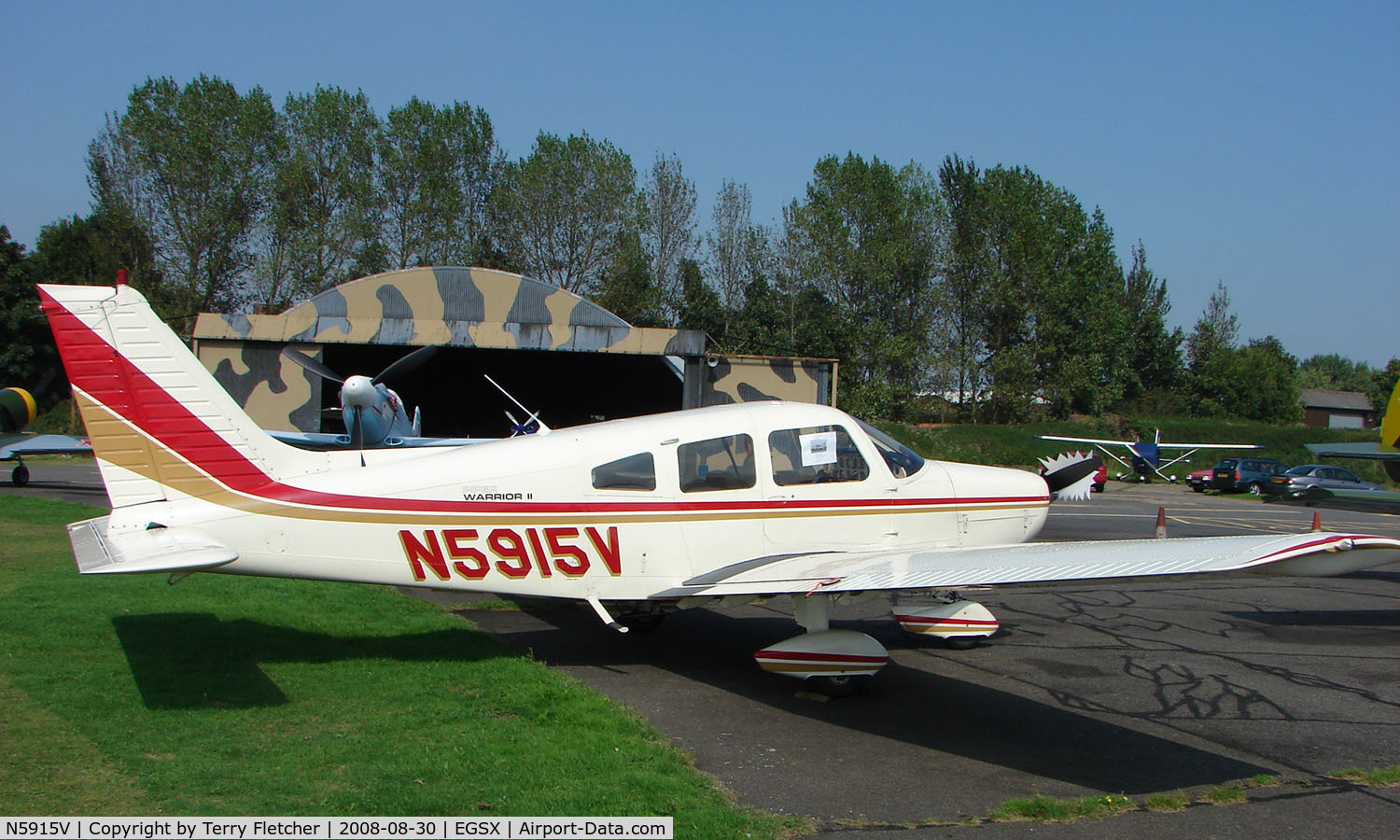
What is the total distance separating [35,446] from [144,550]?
20.3 m

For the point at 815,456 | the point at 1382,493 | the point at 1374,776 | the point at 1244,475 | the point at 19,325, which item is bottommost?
the point at 1374,776

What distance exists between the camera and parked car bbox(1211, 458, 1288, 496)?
33.3 meters

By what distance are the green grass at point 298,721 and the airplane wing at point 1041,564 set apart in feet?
4.79

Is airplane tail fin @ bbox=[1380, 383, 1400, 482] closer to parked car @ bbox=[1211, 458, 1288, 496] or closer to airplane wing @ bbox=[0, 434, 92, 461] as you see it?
parked car @ bbox=[1211, 458, 1288, 496]

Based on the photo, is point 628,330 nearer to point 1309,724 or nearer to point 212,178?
point 1309,724

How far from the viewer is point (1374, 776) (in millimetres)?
5441

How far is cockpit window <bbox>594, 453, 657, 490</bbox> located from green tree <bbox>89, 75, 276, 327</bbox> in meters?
43.7

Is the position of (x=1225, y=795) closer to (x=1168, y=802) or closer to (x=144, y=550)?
(x=1168, y=802)

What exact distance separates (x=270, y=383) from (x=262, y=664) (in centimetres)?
1380

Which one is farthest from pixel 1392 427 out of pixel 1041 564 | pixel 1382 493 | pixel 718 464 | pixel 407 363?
pixel 407 363

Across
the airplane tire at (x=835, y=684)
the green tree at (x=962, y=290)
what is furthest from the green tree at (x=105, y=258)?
the airplane tire at (x=835, y=684)

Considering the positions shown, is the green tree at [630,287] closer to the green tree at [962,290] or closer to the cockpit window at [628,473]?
the green tree at [962,290]
